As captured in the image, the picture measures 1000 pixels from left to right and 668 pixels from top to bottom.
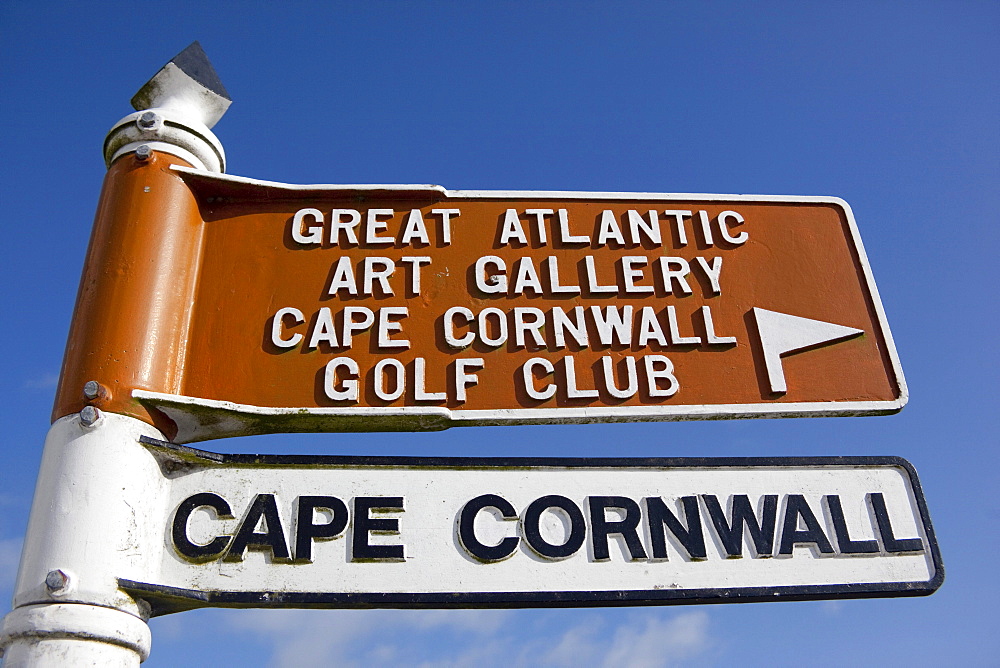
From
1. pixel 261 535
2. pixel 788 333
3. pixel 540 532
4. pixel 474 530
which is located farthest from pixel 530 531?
pixel 788 333

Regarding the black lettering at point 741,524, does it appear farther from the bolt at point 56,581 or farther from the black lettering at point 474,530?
the bolt at point 56,581

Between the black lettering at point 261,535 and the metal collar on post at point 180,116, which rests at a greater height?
the metal collar on post at point 180,116

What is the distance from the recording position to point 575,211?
13.3 ft

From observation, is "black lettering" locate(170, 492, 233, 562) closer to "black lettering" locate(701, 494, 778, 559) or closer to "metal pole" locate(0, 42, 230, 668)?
"metal pole" locate(0, 42, 230, 668)

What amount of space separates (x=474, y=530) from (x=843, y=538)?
1375mm

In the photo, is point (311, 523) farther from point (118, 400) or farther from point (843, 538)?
point (843, 538)

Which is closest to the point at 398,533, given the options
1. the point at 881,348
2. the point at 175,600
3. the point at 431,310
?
the point at 175,600

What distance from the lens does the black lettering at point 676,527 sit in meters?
3.06

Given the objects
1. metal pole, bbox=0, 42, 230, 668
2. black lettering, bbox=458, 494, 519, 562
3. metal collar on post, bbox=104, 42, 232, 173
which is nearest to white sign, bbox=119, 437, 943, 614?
black lettering, bbox=458, 494, 519, 562

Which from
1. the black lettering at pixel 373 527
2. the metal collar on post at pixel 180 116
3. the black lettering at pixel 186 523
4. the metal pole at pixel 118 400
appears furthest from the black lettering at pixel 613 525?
the metal collar on post at pixel 180 116

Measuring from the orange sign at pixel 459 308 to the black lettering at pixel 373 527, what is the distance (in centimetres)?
36

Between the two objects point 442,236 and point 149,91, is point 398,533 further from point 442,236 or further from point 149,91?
point 149,91

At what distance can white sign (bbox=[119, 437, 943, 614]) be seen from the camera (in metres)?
2.96

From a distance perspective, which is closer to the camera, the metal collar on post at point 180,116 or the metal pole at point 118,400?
the metal pole at point 118,400
